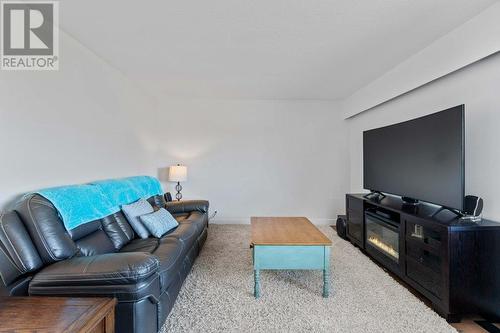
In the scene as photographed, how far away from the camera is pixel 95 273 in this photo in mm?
1363

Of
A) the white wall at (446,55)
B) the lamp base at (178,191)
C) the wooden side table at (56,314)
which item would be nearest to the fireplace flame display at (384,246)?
the white wall at (446,55)

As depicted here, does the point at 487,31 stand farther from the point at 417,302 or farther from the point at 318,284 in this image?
the point at 318,284

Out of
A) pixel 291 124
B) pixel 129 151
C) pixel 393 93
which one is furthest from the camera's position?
pixel 291 124

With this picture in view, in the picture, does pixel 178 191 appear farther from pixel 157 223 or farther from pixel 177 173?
pixel 157 223

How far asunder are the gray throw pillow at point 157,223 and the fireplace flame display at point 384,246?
2368 mm

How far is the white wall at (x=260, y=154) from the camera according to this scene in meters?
4.58

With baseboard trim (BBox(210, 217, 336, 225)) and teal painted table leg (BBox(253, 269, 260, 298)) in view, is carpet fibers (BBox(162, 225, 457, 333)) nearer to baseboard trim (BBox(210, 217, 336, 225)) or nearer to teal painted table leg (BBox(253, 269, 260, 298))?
teal painted table leg (BBox(253, 269, 260, 298))

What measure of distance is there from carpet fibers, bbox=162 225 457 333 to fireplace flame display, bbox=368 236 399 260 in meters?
0.22

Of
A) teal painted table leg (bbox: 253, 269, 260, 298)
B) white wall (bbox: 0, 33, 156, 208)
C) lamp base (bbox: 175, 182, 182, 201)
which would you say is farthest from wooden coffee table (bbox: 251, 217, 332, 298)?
lamp base (bbox: 175, 182, 182, 201)

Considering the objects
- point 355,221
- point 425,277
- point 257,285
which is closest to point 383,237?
point 355,221

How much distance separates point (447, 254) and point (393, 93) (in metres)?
2.09

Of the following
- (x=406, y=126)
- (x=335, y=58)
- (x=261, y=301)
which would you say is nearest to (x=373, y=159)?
(x=406, y=126)

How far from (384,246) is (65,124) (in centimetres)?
356

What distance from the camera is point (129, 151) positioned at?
353cm
